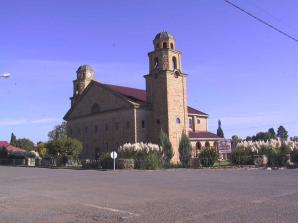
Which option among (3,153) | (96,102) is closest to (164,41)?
(96,102)

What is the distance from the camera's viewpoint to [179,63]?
188 feet

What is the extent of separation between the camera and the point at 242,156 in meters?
39.7

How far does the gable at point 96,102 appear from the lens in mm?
59287

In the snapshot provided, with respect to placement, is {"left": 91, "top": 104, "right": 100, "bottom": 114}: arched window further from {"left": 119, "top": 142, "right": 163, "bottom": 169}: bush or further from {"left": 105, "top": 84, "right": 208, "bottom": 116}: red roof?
{"left": 119, "top": 142, "right": 163, "bottom": 169}: bush

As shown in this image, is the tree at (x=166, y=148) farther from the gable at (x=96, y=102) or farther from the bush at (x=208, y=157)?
the gable at (x=96, y=102)

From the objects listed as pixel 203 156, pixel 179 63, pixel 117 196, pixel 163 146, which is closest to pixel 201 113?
pixel 179 63

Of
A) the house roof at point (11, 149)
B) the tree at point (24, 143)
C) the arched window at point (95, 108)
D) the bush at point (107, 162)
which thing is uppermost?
the arched window at point (95, 108)

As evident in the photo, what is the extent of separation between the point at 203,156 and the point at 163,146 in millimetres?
7522

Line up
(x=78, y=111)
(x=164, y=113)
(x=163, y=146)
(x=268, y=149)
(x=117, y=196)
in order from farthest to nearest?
(x=78, y=111) → (x=164, y=113) → (x=163, y=146) → (x=268, y=149) → (x=117, y=196)

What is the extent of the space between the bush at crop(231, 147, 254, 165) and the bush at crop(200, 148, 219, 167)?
170cm

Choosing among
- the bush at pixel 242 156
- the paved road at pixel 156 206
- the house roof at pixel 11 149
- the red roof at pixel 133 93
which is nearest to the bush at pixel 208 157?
the bush at pixel 242 156

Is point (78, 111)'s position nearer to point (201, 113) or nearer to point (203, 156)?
point (201, 113)

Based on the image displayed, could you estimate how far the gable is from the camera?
59.3 meters

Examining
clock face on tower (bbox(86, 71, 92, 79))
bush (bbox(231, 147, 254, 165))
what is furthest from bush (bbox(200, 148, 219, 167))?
clock face on tower (bbox(86, 71, 92, 79))
